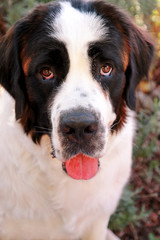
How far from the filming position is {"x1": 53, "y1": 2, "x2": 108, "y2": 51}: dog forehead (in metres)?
1.95

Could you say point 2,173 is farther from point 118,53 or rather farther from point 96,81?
point 118,53

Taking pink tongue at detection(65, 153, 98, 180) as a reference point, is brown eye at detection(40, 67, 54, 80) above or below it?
above

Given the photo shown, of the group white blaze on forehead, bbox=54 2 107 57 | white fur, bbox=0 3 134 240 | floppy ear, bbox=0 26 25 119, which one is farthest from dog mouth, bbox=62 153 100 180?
white blaze on forehead, bbox=54 2 107 57

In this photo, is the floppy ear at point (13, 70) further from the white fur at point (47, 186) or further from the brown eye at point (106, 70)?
the brown eye at point (106, 70)

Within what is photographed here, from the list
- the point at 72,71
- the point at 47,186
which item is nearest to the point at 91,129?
the point at 72,71

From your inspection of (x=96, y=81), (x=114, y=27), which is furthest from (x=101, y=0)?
(x=96, y=81)

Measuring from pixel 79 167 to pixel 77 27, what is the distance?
81 centimetres

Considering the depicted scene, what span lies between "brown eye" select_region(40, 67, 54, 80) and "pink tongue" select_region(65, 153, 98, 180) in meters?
0.49

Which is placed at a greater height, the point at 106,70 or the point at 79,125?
the point at 106,70

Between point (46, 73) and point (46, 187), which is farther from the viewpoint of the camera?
point (46, 187)

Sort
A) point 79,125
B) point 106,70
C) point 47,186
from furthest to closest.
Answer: point 47,186 < point 106,70 < point 79,125

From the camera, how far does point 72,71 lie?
1974 millimetres

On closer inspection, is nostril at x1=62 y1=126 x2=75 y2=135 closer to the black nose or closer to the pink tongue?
the black nose

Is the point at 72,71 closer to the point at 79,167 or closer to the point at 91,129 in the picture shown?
the point at 91,129
